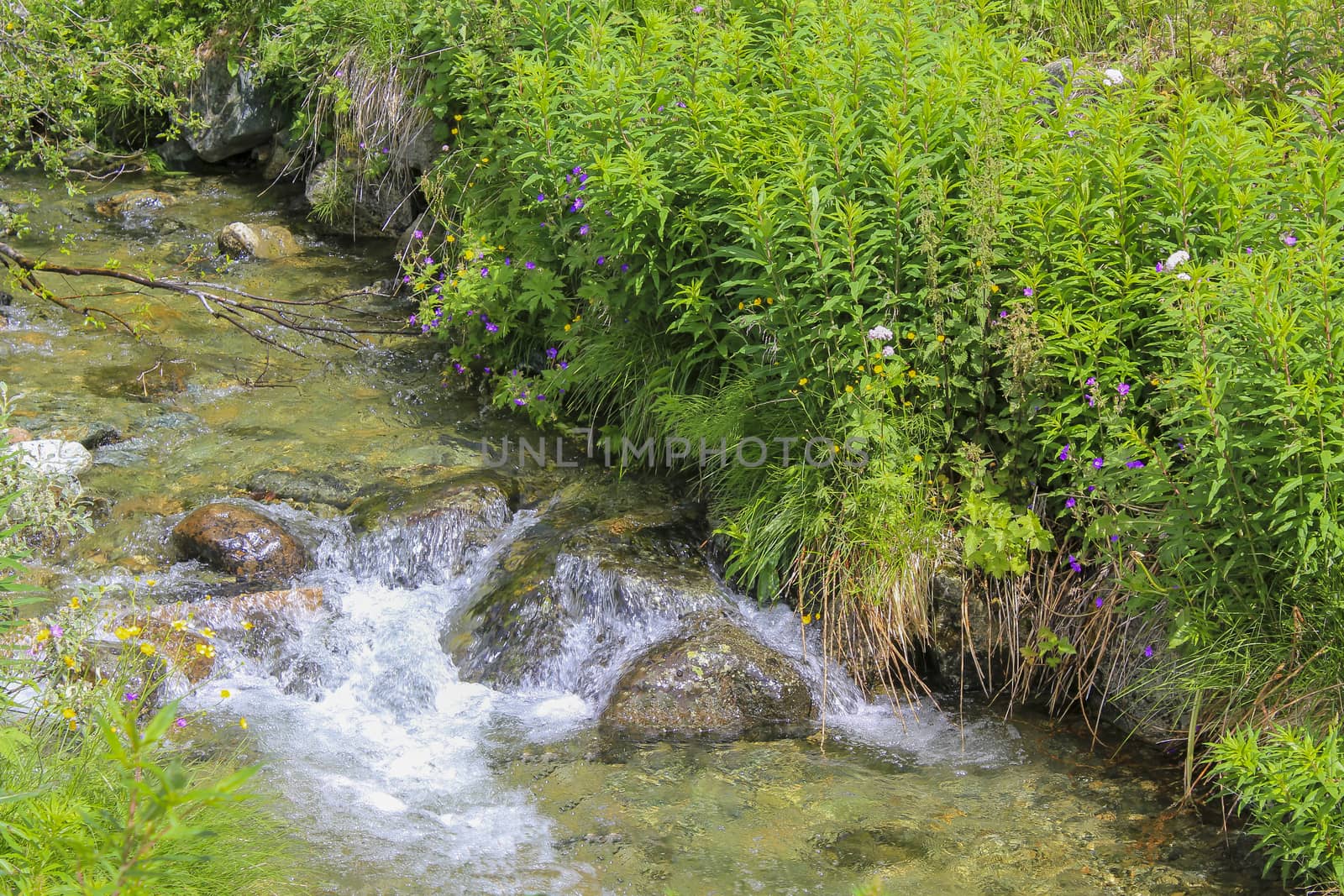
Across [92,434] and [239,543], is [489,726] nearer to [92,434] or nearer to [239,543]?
[239,543]

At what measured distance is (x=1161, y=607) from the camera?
4164 millimetres

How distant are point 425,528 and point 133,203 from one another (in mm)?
6298

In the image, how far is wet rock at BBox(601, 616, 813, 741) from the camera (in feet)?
15.6

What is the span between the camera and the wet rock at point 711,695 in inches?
187

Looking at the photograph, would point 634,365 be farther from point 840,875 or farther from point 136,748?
point 136,748

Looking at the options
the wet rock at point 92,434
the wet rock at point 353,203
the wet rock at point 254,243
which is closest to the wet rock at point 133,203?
the wet rock at point 254,243

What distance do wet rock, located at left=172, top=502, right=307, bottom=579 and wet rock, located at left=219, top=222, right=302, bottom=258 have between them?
401 centimetres

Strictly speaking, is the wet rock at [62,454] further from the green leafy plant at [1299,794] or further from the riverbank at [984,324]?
the green leafy plant at [1299,794]

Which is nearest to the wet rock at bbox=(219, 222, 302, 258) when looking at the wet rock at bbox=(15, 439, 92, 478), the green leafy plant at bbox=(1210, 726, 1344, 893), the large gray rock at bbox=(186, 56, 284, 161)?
the large gray rock at bbox=(186, 56, 284, 161)

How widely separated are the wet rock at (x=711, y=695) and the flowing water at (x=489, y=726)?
0.11m

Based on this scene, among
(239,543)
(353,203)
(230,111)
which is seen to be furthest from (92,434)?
(230,111)

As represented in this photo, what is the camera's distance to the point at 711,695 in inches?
190

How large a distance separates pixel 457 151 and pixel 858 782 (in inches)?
192

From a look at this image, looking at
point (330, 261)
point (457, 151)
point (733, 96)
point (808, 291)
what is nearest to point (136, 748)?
point (808, 291)
